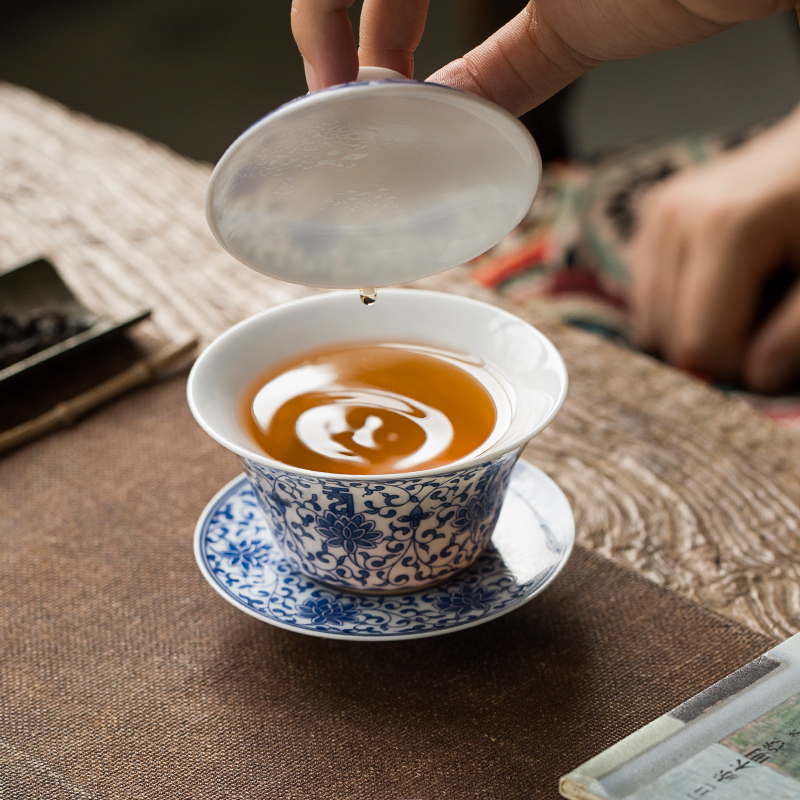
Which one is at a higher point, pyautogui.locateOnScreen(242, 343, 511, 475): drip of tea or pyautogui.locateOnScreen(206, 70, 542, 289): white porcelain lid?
pyautogui.locateOnScreen(206, 70, 542, 289): white porcelain lid

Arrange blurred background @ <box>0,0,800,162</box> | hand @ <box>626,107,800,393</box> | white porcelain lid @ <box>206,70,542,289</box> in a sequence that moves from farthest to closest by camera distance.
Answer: blurred background @ <box>0,0,800,162</box>, hand @ <box>626,107,800,393</box>, white porcelain lid @ <box>206,70,542,289</box>

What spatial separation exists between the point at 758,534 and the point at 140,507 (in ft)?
1.82

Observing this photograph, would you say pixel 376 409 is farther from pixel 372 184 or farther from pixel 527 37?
pixel 527 37

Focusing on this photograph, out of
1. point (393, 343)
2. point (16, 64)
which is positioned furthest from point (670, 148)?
point (16, 64)

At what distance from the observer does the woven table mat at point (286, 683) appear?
550 mm

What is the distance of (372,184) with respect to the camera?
0.61 meters

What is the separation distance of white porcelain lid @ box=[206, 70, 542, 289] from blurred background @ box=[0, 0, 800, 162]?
2712 millimetres

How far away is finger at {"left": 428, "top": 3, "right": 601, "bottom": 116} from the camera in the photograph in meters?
0.72

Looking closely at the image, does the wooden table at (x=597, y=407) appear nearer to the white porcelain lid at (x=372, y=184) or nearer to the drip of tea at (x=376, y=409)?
the drip of tea at (x=376, y=409)

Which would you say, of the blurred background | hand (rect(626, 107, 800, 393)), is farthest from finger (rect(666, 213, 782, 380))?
the blurred background

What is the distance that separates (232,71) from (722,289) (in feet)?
10.7

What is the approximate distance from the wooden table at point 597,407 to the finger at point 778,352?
0.42 meters

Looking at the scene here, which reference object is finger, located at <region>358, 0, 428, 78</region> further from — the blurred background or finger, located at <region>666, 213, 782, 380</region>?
the blurred background

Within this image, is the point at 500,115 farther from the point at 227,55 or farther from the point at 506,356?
the point at 227,55
